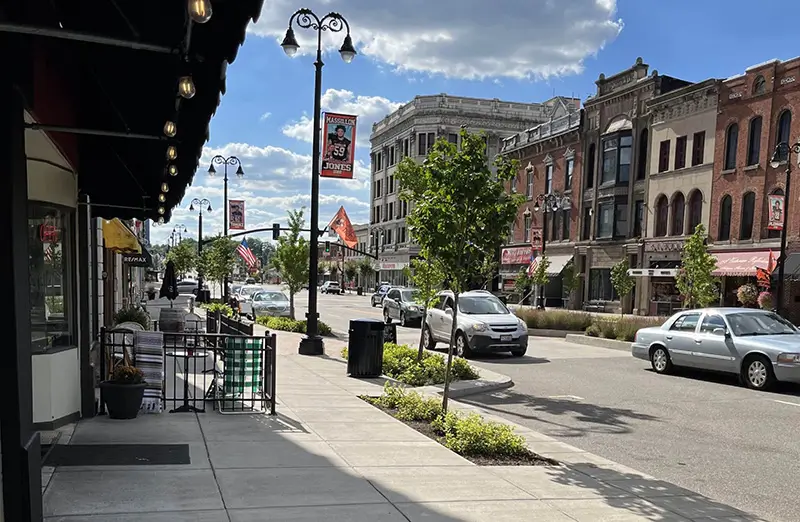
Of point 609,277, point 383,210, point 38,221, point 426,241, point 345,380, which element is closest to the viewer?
point 38,221

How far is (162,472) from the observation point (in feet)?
17.3

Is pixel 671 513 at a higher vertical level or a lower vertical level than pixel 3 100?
lower

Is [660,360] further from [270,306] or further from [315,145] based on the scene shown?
[270,306]

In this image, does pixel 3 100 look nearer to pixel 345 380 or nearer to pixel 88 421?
pixel 88 421

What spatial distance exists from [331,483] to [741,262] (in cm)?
2890

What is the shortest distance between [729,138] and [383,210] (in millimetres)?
48087

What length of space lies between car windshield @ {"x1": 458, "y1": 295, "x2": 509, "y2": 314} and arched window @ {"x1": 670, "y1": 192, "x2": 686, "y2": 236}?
21.3 metres

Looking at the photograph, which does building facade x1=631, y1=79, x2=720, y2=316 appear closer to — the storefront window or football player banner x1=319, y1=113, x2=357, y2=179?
football player banner x1=319, y1=113, x2=357, y2=179

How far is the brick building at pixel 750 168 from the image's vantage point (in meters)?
27.1

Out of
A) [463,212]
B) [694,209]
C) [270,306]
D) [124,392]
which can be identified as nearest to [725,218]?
[694,209]

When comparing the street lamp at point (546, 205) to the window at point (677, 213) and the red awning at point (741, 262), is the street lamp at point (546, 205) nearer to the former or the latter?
the window at point (677, 213)

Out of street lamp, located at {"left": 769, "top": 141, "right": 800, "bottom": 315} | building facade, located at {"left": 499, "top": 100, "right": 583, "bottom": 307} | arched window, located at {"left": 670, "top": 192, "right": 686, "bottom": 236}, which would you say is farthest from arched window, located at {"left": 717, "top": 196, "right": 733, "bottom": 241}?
building facade, located at {"left": 499, "top": 100, "right": 583, "bottom": 307}

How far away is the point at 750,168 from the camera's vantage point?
28.9 meters

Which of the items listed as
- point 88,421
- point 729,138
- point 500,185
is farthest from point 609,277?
point 88,421
